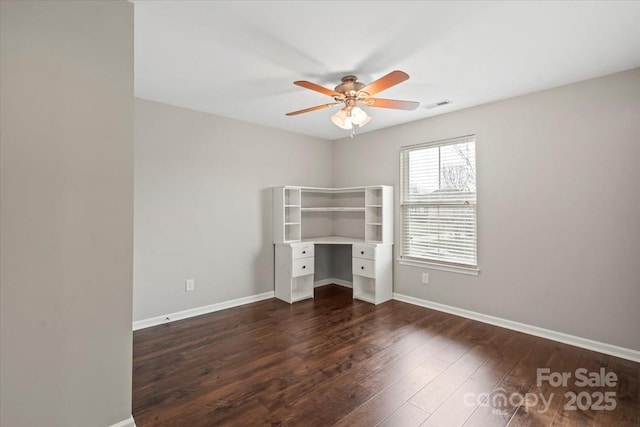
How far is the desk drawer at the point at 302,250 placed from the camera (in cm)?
412

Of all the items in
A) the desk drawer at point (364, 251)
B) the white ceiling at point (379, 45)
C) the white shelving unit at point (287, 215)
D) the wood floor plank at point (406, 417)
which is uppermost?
the white ceiling at point (379, 45)

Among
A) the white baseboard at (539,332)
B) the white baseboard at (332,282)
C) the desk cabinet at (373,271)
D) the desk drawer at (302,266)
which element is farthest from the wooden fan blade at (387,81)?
the white baseboard at (332,282)

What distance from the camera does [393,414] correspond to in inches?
74.2

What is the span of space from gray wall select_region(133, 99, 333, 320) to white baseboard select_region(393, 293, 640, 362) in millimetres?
2374

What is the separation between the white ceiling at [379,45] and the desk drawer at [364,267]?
7.24ft

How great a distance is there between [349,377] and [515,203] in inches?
99.6

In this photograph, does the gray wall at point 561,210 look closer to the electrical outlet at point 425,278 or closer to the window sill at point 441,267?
the window sill at point 441,267

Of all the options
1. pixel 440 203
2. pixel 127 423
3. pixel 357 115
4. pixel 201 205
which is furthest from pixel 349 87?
pixel 127 423

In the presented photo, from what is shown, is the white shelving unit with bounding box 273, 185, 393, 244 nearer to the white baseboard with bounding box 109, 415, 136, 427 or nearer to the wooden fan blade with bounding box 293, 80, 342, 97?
the wooden fan blade with bounding box 293, 80, 342, 97

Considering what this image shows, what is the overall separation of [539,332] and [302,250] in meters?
2.88

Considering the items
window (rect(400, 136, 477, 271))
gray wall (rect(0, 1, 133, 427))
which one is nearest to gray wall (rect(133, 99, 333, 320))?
gray wall (rect(0, 1, 133, 427))

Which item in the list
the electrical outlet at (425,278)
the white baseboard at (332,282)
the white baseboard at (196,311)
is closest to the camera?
the white baseboard at (196,311)

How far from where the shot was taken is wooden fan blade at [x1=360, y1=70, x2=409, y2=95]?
6.53ft

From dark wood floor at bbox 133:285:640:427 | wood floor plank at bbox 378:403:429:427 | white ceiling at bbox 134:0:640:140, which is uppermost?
white ceiling at bbox 134:0:640:140
